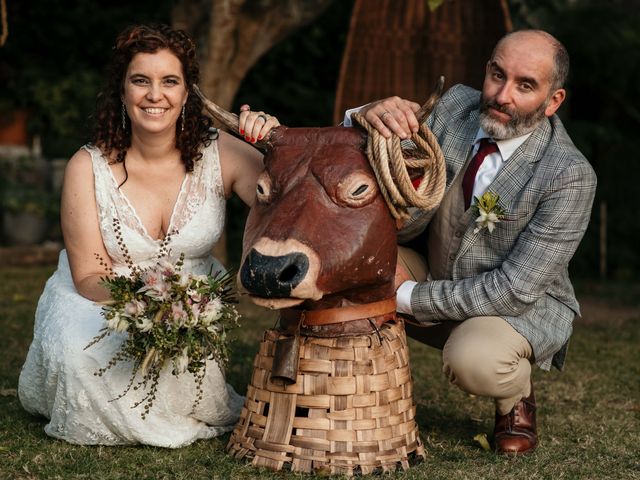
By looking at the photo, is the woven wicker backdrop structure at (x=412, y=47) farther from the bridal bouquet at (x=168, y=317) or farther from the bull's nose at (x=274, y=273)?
the bull's nose at (x=274, y=273)

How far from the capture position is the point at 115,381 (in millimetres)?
3648

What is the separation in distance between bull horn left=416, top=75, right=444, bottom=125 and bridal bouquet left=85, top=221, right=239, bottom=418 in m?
0.89

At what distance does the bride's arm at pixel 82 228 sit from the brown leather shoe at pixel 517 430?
5.35 feet

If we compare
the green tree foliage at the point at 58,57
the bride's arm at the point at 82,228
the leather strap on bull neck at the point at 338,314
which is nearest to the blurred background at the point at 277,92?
the green tree foliage at the point at 58,57

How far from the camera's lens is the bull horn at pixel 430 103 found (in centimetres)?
319

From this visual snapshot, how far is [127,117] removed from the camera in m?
4.01

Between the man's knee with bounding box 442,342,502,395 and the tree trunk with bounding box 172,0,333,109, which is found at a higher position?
the tree trunk with bounding box 172,0,333,109

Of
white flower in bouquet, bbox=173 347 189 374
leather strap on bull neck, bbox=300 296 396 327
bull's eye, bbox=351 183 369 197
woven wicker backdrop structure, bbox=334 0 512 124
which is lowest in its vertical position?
white flower in bouquet, bbox=173 347 189 374

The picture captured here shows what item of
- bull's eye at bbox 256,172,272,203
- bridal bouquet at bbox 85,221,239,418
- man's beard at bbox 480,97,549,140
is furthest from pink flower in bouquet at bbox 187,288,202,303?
man's beard at bbox 480,97,549,140

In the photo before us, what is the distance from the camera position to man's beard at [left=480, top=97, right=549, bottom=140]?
12.4ft

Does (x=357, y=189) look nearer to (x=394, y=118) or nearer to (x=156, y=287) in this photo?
(x=394, y=118)

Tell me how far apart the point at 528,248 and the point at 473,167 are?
1.43ft

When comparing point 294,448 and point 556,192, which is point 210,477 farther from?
point 556,192

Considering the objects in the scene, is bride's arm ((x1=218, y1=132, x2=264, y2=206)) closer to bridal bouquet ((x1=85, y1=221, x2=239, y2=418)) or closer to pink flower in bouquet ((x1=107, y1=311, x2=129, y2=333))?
bridal bouquet ((x1=85, y1=221, x2=239, y2=418))
